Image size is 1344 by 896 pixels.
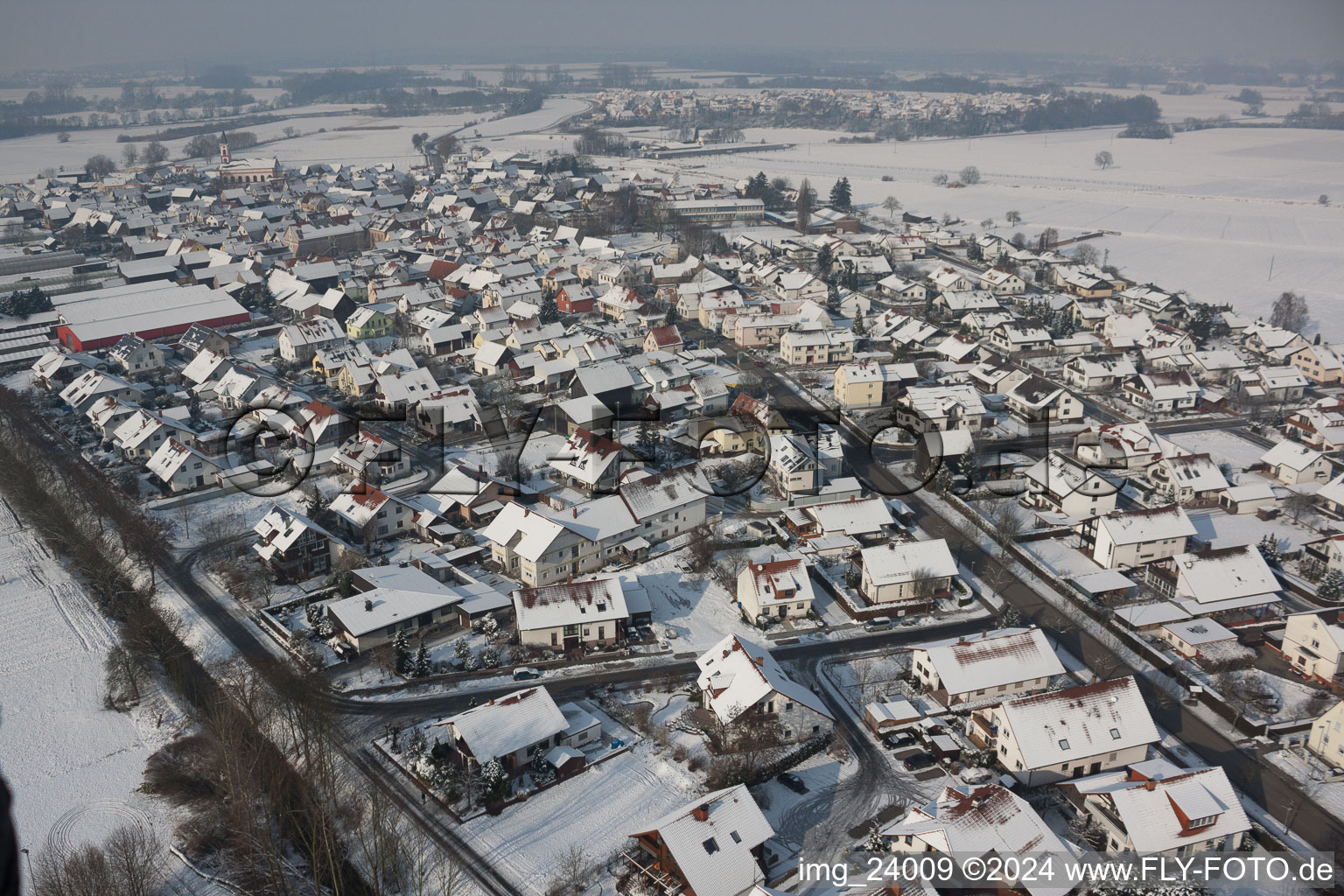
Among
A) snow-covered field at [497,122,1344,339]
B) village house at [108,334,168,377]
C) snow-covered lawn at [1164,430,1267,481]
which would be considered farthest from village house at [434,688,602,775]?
snow-covered field at [497,122,1344,339]

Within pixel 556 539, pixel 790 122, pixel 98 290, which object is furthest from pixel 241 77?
pixel 556 539

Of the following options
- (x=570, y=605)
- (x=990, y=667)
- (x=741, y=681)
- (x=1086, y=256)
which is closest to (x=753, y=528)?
(x=570, y=605)

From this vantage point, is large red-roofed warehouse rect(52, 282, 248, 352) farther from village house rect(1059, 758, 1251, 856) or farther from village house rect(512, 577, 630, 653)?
village house rect(1059, 758, 1251, 856)

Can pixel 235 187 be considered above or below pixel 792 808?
above

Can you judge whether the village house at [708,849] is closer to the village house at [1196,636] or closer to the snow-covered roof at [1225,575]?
the village house at [1196,636]

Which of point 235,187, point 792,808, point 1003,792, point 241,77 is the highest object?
point 241,77

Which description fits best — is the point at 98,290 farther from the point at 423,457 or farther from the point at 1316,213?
the point at 1316,213

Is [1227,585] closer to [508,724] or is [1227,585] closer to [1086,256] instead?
[508,724]
